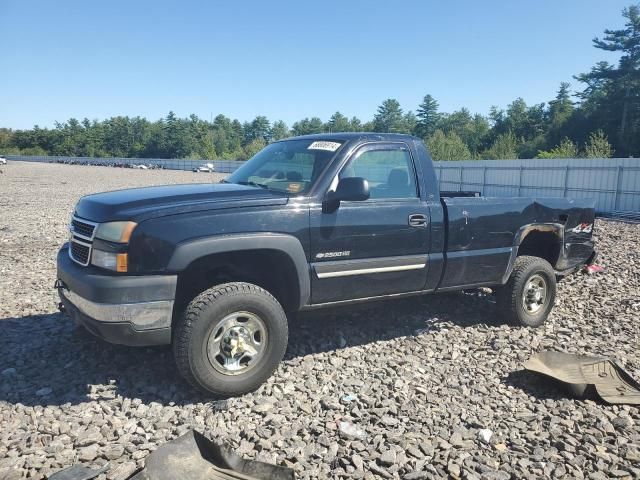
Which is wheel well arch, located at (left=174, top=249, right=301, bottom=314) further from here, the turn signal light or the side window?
the side window

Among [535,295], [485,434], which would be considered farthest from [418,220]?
[535,295]

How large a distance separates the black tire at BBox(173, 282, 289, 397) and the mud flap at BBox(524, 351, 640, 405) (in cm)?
219

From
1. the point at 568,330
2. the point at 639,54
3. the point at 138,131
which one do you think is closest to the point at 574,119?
the point at 639,54

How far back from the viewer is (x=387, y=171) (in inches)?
191

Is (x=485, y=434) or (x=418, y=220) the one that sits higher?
(x=418, y=220)

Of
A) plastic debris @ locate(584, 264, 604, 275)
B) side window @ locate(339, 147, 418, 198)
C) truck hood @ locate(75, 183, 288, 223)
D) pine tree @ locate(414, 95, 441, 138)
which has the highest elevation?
pine tree @ locate(414, 95, 441, 138)

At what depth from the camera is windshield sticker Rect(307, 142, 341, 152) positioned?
463 cm

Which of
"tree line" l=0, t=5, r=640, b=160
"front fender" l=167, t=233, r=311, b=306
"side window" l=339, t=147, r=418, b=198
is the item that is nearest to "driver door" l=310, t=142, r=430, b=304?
"side window" l=339, t=147, r=418, b=198

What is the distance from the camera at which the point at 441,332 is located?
552 centimetres

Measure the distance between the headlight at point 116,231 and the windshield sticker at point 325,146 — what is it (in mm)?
1858

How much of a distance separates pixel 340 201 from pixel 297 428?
1.80 metres

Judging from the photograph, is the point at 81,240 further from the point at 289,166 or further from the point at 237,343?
the point at 289,166

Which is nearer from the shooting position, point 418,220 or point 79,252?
point 79,252

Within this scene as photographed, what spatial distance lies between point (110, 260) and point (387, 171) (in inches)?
101
